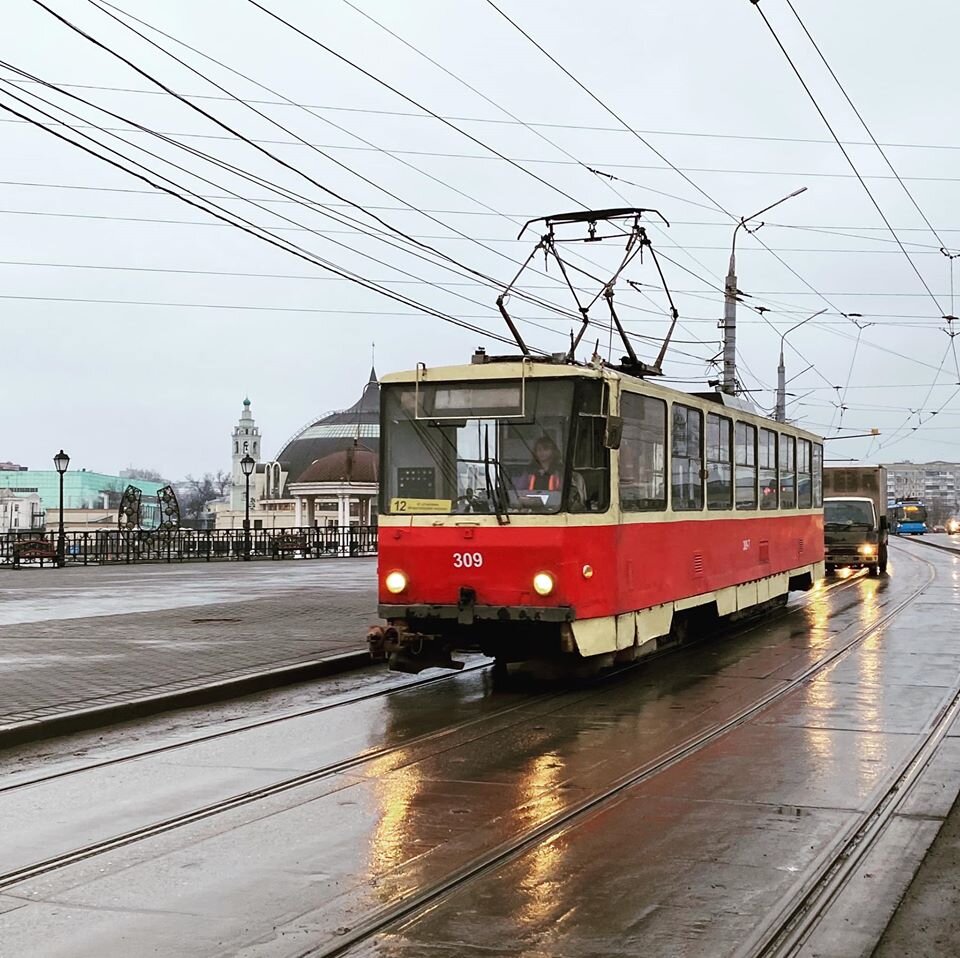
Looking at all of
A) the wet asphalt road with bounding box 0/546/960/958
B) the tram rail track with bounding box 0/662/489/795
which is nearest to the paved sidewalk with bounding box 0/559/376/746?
the tram rail track with bounding box 0/662/489/795

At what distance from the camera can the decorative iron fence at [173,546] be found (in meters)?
39.7

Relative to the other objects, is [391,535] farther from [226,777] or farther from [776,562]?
[776,562]

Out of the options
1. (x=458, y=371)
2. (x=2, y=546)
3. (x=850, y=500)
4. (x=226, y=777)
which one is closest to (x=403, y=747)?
(x=226, y=777)

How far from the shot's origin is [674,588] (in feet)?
46.1

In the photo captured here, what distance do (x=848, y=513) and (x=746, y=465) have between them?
1629 centimetres

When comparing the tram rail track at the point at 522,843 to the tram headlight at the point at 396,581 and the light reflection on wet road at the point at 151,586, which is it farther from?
the light reflection on wet road at the point at 151,586

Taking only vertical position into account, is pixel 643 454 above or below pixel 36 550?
above

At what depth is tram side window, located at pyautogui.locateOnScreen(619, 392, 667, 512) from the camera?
12.4 meters

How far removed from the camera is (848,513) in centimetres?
3216

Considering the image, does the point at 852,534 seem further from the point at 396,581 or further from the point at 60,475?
the point at 60,475

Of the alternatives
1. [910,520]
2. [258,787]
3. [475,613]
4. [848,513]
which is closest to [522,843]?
[258,787]

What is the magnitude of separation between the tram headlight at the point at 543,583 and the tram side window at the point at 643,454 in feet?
3.97

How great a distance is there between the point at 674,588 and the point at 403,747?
17.9 ft


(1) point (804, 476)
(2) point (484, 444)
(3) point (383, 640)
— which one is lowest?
(3) point (383, 640)
